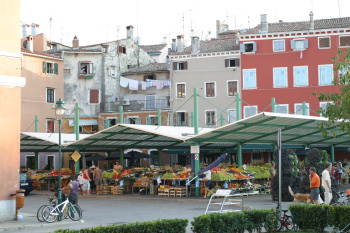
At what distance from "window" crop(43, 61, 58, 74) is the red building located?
18343 millimetres

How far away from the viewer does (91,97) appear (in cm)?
5722

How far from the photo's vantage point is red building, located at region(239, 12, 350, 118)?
4975 cm

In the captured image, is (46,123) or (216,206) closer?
(216,206)

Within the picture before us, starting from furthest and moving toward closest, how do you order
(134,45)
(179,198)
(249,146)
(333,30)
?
(134,45)
(333,30)
(249,146)
(179,198)

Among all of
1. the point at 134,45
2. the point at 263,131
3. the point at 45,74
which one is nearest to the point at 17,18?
the point at 263,131

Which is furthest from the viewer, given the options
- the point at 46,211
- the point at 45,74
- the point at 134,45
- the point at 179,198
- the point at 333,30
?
the point at 134,45

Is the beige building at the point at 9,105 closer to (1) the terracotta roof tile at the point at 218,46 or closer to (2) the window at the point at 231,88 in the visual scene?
(2) the window at the point at 231,88

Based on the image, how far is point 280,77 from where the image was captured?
51.2m

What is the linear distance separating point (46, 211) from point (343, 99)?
10.2m

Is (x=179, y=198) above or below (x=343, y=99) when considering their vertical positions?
below

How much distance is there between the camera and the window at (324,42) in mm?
49750

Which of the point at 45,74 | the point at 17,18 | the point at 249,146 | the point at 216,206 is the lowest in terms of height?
the point at 216,206

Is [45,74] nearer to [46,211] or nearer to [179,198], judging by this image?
[179,198]

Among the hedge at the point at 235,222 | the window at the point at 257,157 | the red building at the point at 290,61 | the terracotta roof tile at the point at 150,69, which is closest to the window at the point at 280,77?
the red building at the point at 290,61
